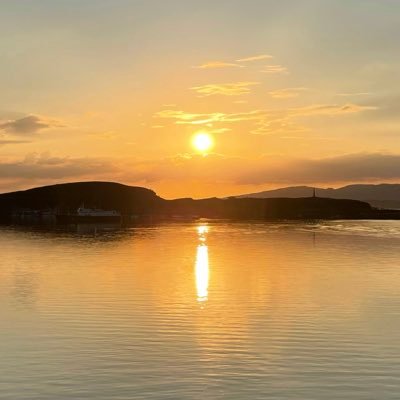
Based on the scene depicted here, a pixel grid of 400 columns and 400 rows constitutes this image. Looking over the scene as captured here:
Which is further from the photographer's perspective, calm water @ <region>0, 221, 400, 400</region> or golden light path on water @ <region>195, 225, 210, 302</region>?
golden light path on water @ <region>195, 225, 210, 302</region>

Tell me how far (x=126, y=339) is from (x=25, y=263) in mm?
37952

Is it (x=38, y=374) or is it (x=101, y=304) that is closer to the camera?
(x=38, y=374)

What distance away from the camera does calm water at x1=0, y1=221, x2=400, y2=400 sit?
19000mm

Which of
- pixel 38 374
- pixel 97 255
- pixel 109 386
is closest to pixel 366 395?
pixel 109 386

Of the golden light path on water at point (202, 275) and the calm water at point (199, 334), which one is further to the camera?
the golden light path on water at point (202, 275)

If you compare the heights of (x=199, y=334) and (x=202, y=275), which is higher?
(x=202, y=275)

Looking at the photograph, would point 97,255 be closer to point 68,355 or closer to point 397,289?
point 397,289

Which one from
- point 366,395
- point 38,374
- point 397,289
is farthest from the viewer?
point 397,289

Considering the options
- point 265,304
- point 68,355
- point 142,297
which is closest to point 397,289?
point 265,304

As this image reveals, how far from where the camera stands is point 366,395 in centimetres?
1822

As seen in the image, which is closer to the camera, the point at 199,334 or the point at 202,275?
the point at 199,334

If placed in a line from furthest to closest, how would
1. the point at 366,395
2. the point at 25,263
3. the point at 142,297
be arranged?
the point at 25,263, the point at 142,297, the point at 366,395

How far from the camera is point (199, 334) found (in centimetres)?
2656

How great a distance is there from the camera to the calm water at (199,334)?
19000mm
